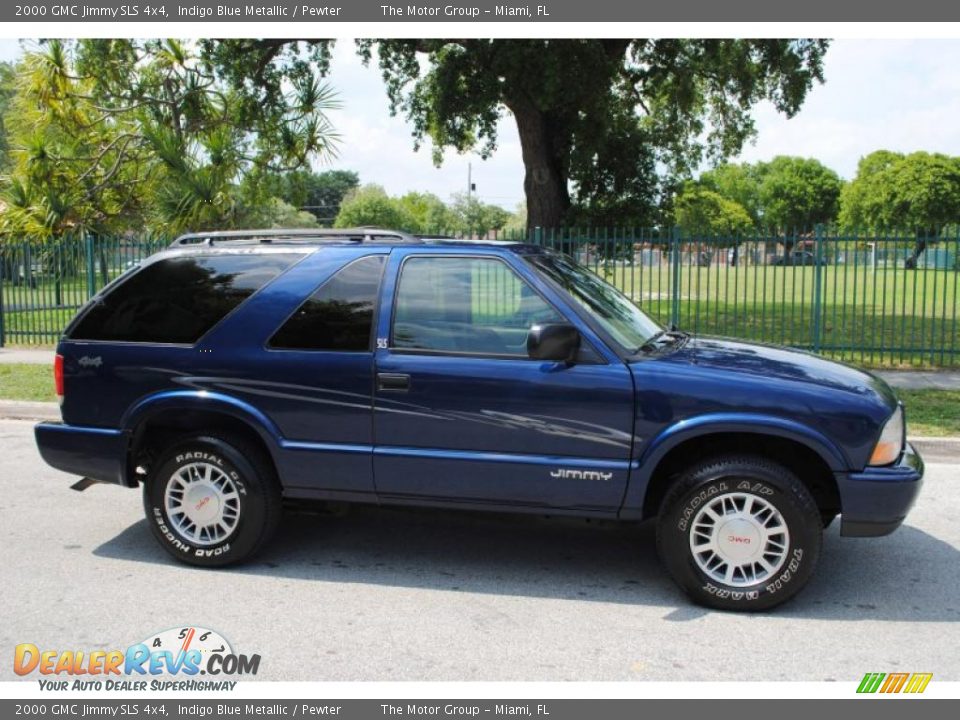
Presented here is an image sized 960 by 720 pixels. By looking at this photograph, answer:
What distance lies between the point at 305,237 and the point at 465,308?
1.23 m

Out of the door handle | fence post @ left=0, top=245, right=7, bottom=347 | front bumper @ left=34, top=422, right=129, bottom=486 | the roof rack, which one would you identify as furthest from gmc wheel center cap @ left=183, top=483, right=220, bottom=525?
fence post @ left=0, top=245, right=7, bottom=347

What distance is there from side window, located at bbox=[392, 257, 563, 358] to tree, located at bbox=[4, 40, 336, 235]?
29.9 feet

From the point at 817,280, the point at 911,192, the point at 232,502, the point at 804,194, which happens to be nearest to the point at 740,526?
the point at 232,502

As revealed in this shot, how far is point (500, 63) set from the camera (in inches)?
620

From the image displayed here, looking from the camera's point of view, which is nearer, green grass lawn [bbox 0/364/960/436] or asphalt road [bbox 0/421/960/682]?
asphalt road [bbox 0/421/960/682]

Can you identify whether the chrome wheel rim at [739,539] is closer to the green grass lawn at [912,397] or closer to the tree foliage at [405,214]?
the green grass lawn at [912,397]

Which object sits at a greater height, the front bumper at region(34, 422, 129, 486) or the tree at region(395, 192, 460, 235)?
the tree at region(395, 192, 460, 235)

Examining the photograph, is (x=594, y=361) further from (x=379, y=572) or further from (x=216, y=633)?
(x=216, y=633)

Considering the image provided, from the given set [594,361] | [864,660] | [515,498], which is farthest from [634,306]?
[864,660]

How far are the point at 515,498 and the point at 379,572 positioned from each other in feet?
3.29

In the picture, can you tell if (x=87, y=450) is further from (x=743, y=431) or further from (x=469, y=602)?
(x=743, y=431)

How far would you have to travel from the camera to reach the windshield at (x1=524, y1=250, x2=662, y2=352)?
5.01m

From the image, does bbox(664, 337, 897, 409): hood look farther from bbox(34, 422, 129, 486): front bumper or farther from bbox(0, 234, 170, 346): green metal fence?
bbox(0, 234, 170, 346): green metal fence

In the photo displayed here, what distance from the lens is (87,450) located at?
212 inches
